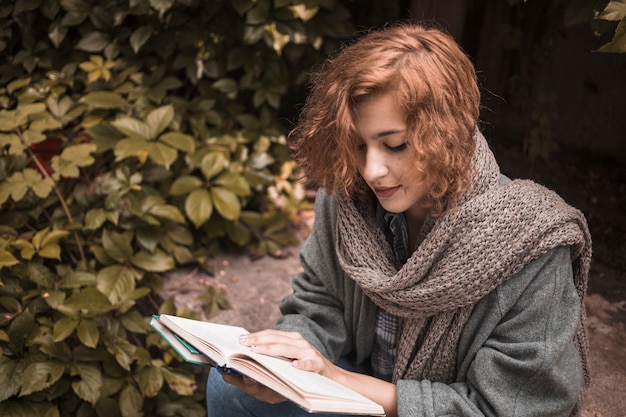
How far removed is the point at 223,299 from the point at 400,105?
1.44m

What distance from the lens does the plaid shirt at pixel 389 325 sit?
1542 millimetres

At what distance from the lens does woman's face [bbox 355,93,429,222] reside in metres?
1.30

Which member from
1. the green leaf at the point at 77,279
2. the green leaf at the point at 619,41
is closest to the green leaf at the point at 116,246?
the green leaf at the point at 77,279

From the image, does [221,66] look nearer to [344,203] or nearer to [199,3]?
[199,3]

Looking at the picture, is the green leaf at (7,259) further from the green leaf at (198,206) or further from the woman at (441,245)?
the woman at (441,245)

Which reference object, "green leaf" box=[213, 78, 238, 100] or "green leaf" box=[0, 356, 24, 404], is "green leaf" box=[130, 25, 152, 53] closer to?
"green leaf" box=[213, 78, 238, 100]

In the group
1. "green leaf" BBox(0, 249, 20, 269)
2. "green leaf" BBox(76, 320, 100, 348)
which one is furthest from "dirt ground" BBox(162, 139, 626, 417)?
"green leaf" BBox(0, 249, 20, 269)

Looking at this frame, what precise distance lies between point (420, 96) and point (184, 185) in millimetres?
1429

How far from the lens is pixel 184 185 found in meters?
2.51

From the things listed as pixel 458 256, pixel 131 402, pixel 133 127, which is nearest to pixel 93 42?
pixel 133 127

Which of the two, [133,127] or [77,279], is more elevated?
[133,127]

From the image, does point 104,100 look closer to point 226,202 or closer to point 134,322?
point 226,202

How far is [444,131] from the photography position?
1.30 m

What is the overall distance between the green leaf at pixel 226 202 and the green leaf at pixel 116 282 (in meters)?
0.41
